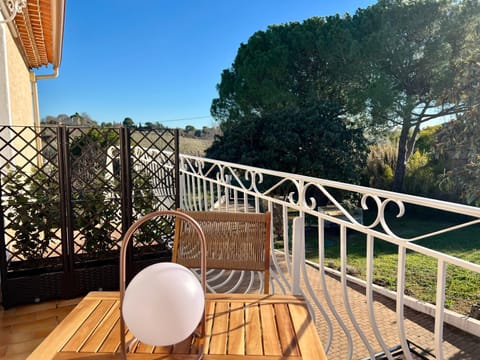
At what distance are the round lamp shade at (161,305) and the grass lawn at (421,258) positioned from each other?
4.79 metres

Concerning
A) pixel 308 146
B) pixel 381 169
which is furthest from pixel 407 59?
pixel 308 146

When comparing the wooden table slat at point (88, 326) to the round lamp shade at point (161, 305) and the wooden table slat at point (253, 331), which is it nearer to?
the round lamp shade at point (161, 305)

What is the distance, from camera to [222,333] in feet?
3.22

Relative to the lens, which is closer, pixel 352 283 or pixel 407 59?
pixel 352 283

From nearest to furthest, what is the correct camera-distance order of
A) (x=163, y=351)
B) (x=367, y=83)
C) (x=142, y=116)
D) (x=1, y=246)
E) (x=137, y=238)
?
(x=163, y=351) → (x=1, y=246) → (x=137, y=238) → (x=367, y=83) → (x=142, y=116)

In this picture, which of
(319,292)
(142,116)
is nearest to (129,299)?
(319,292)

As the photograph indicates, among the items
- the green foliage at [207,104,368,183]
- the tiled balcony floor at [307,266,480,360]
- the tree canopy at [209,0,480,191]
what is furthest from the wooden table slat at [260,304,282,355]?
the tree canopy at [209,0,480,191]

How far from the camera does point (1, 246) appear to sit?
2189 mm

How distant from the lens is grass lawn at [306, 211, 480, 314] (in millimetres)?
5027

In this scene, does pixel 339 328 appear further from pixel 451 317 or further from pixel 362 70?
pixel 362 70

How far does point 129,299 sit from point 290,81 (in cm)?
1188

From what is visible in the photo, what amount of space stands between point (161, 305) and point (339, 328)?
2.87 m

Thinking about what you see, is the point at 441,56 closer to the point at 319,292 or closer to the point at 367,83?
the point at 367,83

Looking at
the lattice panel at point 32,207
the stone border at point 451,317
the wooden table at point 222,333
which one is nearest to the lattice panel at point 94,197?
the lattice panel at point 32,207
